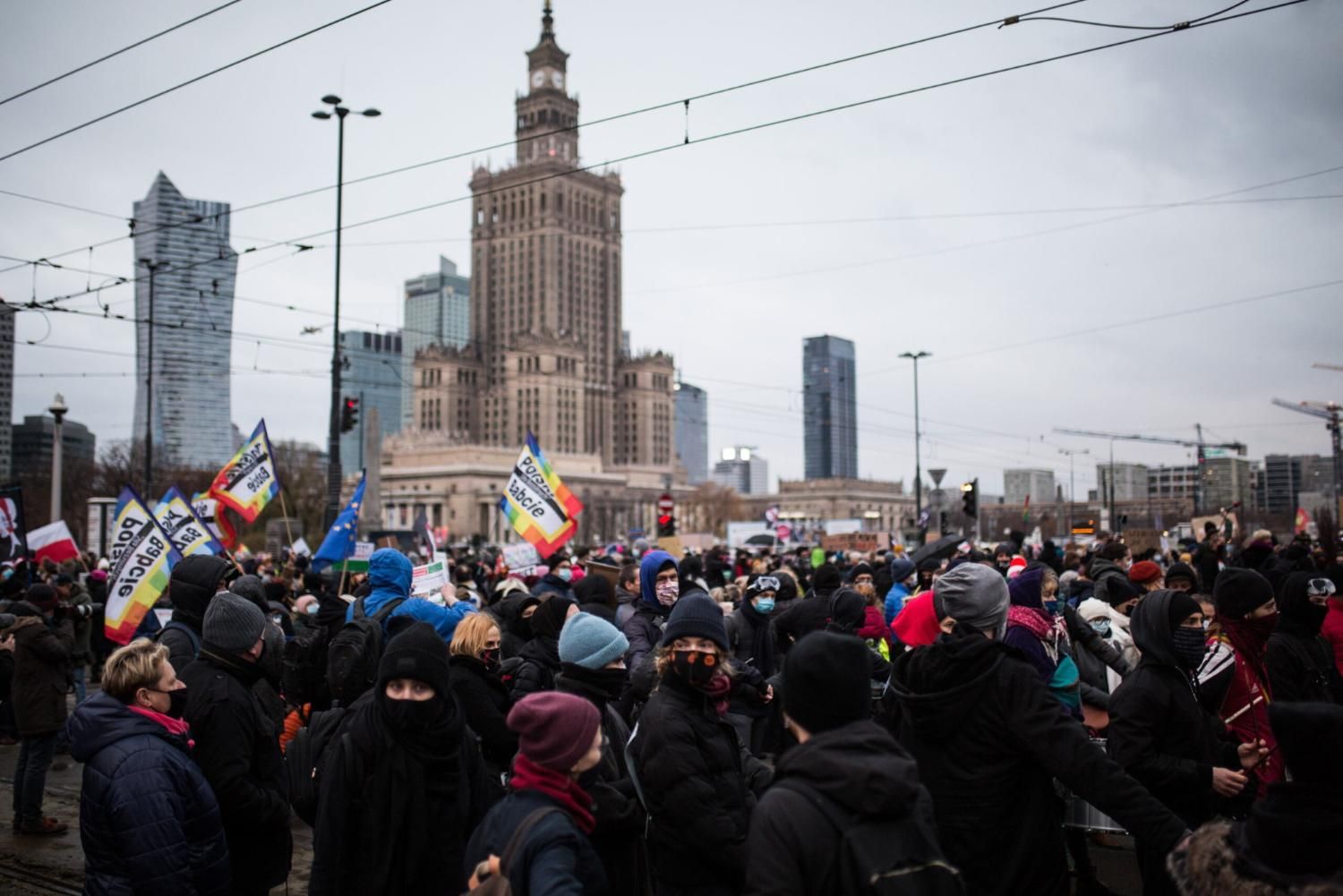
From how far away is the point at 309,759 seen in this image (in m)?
5.09

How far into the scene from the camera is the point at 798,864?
270cm

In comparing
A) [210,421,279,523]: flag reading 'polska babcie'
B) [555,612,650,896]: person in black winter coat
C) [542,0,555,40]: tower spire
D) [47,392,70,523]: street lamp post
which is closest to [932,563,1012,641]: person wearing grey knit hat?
[555,612,650,896]: person in black winter coat

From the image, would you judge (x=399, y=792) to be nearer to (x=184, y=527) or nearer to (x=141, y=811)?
(x=141, y=811)

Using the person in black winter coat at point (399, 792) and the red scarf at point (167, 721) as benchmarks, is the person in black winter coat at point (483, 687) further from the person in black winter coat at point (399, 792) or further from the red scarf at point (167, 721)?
the red scarf at point (167, 721)

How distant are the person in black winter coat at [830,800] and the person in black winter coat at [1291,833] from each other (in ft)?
2.34

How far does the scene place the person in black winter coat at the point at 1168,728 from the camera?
437 cm

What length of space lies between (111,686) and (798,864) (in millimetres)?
3244

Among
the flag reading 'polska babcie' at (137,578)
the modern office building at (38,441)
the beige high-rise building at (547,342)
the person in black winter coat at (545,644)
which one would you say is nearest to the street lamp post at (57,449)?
the flag reading 'polska babcie' at (137,578)

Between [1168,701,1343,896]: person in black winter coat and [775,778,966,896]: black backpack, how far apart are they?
704 millimetres

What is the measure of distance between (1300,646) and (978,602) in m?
3.08

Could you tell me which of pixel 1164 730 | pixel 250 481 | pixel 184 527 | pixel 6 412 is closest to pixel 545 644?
pixel 1164 730

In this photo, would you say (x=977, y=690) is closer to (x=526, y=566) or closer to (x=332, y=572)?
(x=332, y=572)

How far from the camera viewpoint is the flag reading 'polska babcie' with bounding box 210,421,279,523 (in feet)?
48.5

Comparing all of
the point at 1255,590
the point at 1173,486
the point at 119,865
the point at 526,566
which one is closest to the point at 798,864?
the point at 119,865
